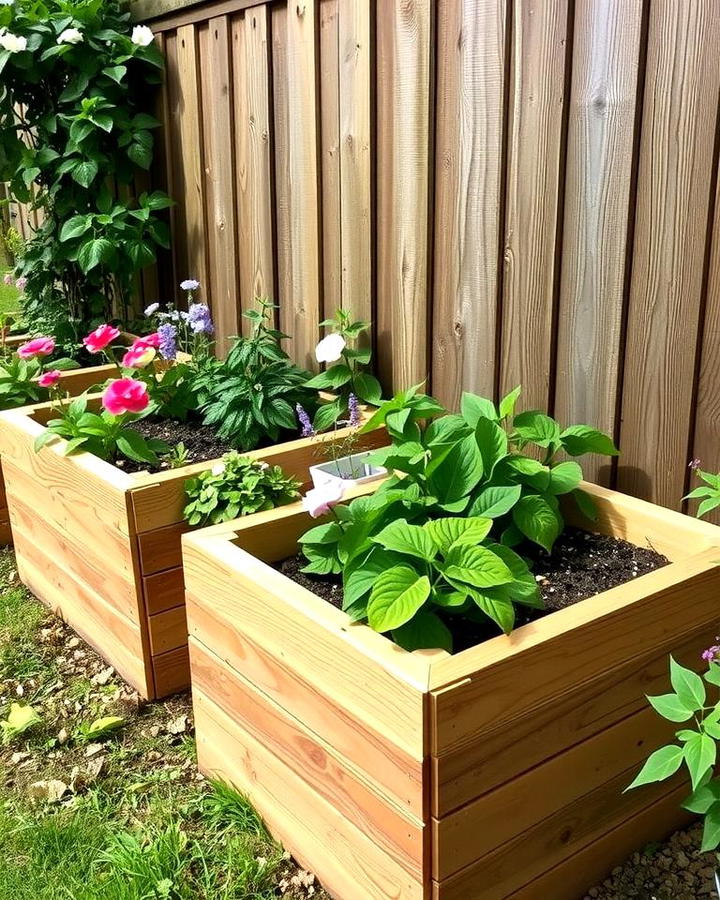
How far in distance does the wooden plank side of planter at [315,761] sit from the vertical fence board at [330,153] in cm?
128

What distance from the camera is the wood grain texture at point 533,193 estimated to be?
2.11 metres

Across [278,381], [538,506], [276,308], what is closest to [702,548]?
[538,506]

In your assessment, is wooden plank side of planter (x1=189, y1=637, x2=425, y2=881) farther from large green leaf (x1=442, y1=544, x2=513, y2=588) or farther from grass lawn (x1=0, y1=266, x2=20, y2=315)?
grass lawn (x1=0, y1=266, x2=20, y2=315)

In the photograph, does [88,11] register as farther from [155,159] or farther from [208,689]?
[208,689]

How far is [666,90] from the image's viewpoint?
1.91 metres

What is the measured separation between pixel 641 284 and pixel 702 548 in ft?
1.93

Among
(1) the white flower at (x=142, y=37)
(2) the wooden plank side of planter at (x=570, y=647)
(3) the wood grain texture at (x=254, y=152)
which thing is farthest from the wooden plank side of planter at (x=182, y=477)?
(1) the white flower at (x=142, y=37)

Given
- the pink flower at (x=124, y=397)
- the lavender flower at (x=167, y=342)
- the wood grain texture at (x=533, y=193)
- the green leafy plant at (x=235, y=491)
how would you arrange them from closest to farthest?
1. the wood grain texture at (x=533, y=193)
2. the green leafy plant at (x=235, y=491)
3. the pink flower at (x=124, y=397)
4. the lavender flower at (x=167, y=342)

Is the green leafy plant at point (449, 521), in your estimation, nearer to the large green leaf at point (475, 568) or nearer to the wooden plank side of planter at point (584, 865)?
the large green leaf at point (475, 568)

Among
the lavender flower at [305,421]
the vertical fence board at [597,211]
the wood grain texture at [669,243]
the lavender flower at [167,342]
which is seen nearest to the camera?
the wood grain texture at [669,243]

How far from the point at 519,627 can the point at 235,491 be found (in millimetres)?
964

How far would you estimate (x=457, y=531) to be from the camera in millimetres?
1749

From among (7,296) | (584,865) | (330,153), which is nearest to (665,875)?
(584,865)

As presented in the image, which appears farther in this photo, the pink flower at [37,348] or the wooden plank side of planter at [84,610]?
the pink flower at [37,348]
